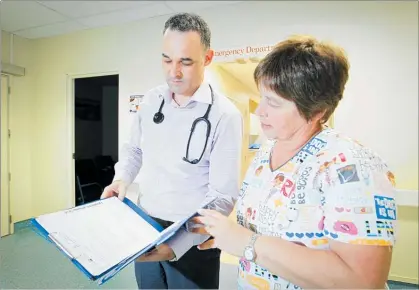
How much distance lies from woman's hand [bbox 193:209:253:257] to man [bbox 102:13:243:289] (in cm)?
17

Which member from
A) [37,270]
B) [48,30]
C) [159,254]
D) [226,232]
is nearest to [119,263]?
[159,254]

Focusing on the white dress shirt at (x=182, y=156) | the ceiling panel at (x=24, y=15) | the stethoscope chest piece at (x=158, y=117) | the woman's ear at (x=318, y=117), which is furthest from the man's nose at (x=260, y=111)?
the ceiling panel at (x=24, y=15)

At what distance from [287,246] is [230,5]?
3.01 ft

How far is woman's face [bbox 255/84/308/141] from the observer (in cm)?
53

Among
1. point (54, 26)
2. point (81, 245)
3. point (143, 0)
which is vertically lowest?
point (81, 245)

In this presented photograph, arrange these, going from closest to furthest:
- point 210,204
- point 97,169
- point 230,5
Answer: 1. point 210,204
2. point 97,169
3. point 230,5

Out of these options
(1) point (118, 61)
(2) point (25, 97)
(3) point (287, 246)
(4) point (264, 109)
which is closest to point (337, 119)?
(4) point (264, 109)

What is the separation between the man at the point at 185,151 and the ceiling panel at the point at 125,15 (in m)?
0.30

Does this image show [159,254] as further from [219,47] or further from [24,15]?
[24,15]

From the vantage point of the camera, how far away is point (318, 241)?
49 centimetres

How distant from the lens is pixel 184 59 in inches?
27.8

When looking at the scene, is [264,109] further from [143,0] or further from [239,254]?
[143,0]

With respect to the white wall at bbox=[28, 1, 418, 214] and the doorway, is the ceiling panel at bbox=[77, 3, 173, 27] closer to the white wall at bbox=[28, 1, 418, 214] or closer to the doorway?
the white wall at bbox=[28, 1, 418, 214]

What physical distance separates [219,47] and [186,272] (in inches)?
29.9
